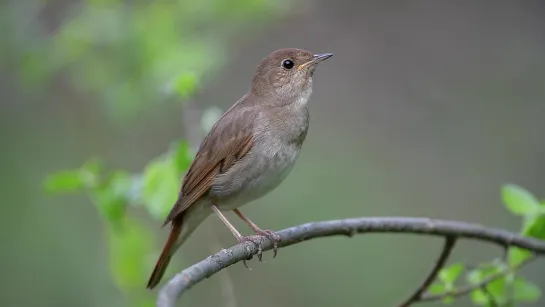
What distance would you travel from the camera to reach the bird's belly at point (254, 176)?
4.89 metres

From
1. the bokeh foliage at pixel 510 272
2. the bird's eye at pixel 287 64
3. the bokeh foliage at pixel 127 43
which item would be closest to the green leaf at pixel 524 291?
the bokeh foliage at pixel 510 272

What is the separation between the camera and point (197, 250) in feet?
26.2

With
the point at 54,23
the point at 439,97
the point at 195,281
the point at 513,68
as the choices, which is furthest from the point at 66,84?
the point at 195,281

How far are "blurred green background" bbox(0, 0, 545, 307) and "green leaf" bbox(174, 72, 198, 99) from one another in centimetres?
111

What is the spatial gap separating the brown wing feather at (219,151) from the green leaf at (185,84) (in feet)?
1.15

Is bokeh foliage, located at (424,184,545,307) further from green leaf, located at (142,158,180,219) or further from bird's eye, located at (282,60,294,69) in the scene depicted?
bird's eye, located at (282,60,294,69)

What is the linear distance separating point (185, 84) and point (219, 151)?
49 cm

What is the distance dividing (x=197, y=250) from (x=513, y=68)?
3642mm

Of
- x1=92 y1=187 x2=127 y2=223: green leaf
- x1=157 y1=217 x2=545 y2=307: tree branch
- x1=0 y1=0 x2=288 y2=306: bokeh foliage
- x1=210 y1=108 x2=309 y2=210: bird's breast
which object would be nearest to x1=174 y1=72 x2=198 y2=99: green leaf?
x1=210 y1=108 x2=309 y2=210: bird's breast

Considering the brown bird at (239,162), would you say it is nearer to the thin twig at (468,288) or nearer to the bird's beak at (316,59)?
the bird's beak at (316,59)

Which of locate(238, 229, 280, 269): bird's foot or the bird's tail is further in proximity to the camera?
the bird's tail

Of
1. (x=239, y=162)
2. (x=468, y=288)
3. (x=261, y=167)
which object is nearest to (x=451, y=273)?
(x=468, y=288)

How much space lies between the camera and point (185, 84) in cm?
469

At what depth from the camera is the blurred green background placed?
612cm
